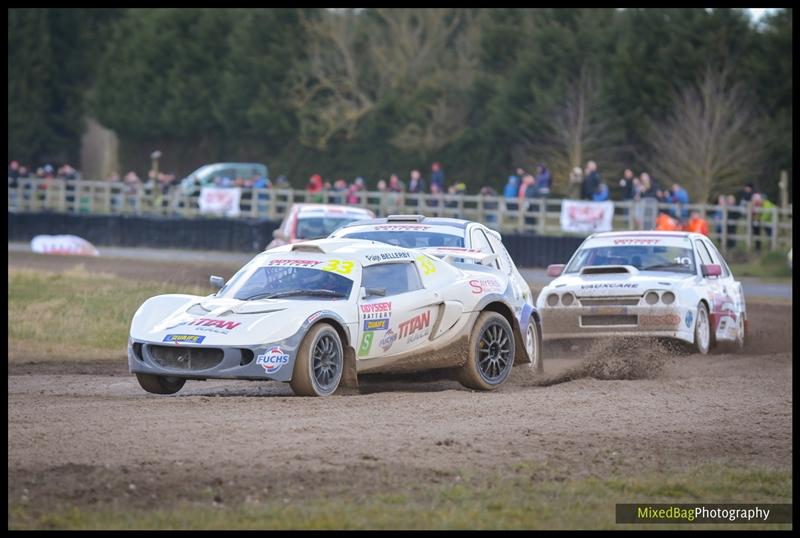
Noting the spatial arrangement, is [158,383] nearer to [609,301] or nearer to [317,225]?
[609,301]

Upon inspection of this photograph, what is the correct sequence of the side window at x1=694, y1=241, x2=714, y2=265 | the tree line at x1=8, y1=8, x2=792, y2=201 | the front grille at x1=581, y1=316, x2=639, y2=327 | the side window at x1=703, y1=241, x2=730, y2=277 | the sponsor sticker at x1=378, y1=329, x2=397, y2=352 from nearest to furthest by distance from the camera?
1. the sponsor sticker at x1=378, y1=329, x2=397, y2=352
2. the front grille at x1=581, y1=316, x2=639, y2=327
3. the side window at x1=694, y1=241, x2=714, y2=265
4. the side window at x1=703, y1=241, x2=730, y2=277
5. the tree line at x1=8, y1=8, x2=792, y2=201

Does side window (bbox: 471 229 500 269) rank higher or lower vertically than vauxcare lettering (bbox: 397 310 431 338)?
higher

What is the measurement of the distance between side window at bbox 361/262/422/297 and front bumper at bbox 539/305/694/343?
414 centimetres

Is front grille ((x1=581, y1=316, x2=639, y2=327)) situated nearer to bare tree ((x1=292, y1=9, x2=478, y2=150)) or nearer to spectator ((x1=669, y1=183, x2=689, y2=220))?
spectator ((x1=669, y1=183, x2=689, y2=220))

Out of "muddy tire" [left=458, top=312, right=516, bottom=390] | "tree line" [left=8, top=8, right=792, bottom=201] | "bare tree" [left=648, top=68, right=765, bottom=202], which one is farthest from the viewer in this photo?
"tree line" [left=8, top=8, right=792, bottom=201]

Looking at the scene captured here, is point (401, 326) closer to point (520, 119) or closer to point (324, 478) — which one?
point (324, 478)

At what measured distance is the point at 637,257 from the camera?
17.7 meters

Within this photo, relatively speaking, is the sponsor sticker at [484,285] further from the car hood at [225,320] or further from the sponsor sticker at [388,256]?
the car hood at [225,320]

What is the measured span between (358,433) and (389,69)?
49.6 m

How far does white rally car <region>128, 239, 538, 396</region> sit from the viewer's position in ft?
37.0

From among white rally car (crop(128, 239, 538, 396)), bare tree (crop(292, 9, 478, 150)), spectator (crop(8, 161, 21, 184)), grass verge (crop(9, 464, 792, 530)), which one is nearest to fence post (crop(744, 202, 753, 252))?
white rally car (crop(128, 239, 538, 396))

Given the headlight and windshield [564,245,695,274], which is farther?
windshield [564,245,695,274]

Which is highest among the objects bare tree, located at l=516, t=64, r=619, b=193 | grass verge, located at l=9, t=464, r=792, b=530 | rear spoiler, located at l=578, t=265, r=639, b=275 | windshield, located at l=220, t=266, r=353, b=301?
bare tree, located at l=516, t=64, r=619, b=193

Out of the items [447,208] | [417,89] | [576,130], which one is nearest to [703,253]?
[447,208]
